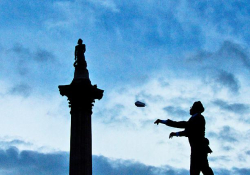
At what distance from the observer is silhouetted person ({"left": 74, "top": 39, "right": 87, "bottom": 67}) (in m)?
25.6

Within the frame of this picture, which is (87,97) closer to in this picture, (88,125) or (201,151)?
(88,125)

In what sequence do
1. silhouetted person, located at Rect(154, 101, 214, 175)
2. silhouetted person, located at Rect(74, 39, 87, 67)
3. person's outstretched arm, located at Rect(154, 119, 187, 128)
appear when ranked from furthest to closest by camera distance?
silhouetted person, located at Rect(74, 39, 87, 67), silhouetted person, located at Rect(154, 101, 214, 175), person's outstretched arm, located at Rect(154, 119, 187, 128)

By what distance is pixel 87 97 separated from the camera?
23766 mm

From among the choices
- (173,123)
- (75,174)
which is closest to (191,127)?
(173,123)

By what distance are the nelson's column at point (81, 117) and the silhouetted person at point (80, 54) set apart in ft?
4.94

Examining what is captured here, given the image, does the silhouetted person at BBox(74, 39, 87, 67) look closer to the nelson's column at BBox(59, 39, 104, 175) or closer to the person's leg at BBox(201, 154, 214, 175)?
the nelson's column at BBox(59, 39, 104, 175)

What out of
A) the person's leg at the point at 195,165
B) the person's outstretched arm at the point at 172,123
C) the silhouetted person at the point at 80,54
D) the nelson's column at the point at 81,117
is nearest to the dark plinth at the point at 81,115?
the nelson's column at the point at 81,117

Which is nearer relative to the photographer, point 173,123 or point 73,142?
point 173,123

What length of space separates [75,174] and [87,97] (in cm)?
403

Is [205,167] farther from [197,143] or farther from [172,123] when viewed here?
[172,123]

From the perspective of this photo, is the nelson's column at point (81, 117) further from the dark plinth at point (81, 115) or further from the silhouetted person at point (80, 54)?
the silhouetted person at point (80, 54)

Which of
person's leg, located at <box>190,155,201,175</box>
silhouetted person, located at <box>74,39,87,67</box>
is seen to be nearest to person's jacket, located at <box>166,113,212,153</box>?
person's leg, located at <box>190,155,201,175</box>

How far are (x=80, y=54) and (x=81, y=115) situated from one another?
13.4 feet

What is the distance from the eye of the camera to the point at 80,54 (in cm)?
2597
